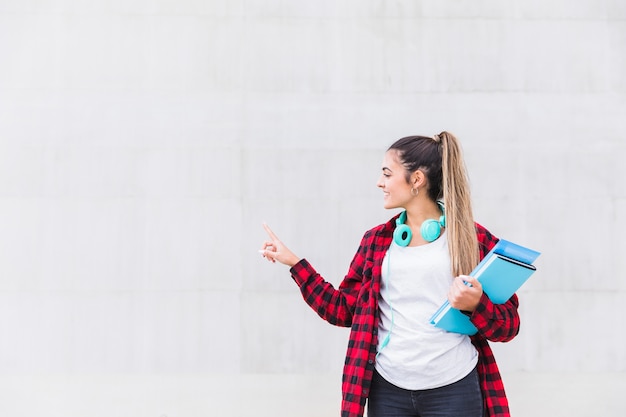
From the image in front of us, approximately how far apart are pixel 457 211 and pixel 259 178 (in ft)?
6.98

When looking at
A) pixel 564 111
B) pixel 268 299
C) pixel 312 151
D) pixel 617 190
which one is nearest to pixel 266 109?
pixel 312 151

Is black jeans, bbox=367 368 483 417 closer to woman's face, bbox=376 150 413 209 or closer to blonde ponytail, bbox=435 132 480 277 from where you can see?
blonde ponytail, bbox=435 132 480 277

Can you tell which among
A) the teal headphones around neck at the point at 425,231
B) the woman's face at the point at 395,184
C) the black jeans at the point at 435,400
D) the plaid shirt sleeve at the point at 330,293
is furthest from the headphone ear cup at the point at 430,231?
the black jeans at the point at 435,400

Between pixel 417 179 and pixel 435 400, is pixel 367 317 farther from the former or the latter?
pixel 417 179

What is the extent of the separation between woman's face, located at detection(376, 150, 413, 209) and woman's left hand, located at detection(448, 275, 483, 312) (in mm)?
373

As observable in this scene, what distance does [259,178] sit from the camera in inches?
163

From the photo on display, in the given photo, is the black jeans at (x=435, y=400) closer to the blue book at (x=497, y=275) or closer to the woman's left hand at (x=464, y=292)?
the blue book at (x=497, y=275)

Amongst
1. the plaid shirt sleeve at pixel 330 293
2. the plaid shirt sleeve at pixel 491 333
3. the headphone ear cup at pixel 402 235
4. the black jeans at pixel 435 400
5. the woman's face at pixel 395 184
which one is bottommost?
the black jeans at pixel 435 400

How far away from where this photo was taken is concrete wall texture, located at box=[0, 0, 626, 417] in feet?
13.3

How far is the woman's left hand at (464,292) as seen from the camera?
1.96 m

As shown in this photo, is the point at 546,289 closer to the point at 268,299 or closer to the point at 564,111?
the point at 564,111

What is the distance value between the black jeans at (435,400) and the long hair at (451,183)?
13.9 inches

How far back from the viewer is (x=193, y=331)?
13.3 feet

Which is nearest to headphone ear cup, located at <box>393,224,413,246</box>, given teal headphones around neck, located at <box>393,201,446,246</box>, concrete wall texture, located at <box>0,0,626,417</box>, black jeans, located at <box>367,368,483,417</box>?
teal headphones around neck, located at <box>393,201,446,246</box>
